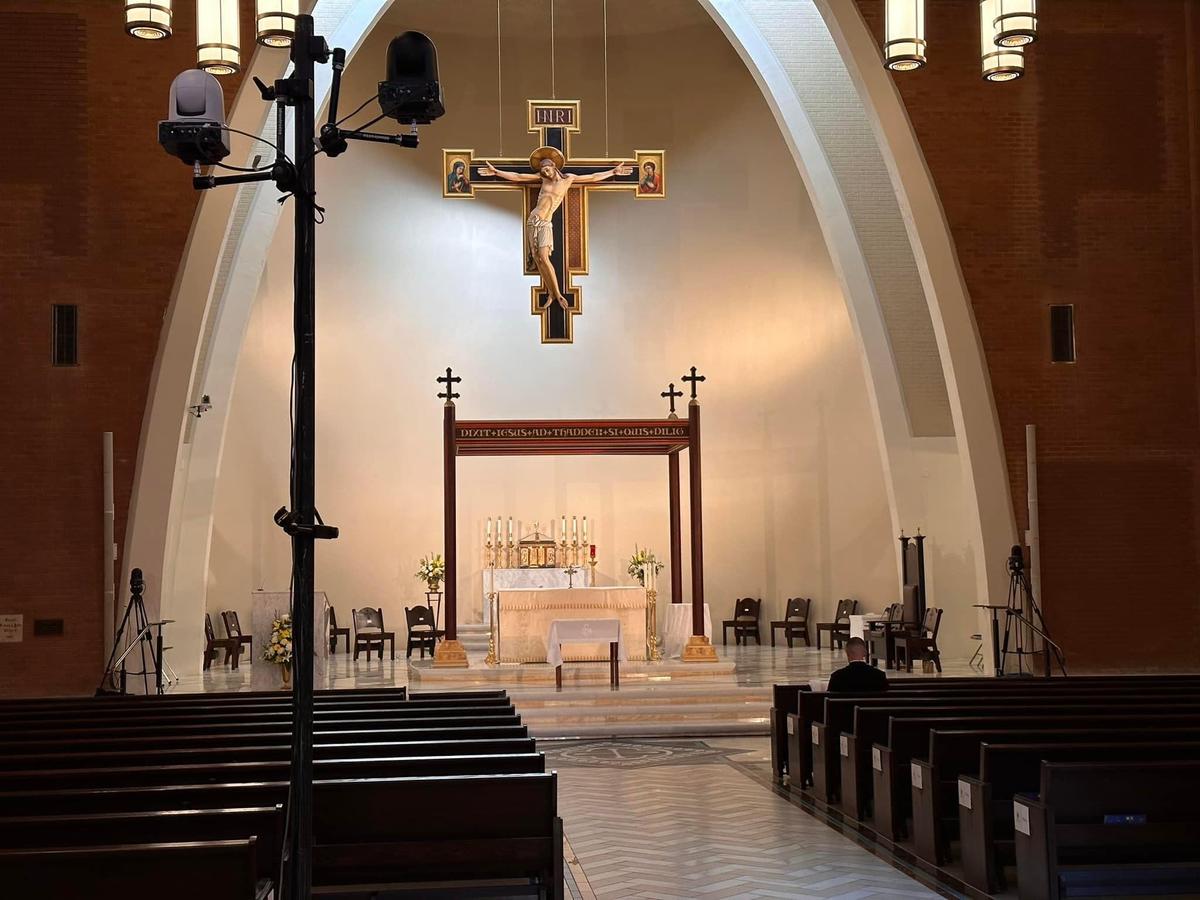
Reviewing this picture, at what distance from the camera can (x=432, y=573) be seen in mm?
16078

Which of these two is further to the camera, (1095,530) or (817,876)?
(1095,530)

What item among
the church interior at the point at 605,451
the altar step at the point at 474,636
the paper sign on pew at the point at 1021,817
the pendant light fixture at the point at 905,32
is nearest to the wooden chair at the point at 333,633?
the church interior at the point at 605,451

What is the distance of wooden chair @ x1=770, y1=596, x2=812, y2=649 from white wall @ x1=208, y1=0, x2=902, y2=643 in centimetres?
27

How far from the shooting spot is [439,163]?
17141 mm

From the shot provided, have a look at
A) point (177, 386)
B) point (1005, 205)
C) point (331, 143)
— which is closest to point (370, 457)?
point (177, 386)

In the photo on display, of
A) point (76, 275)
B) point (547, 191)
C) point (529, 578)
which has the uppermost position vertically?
point (547, 191)

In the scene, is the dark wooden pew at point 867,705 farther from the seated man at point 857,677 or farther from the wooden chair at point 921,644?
the wooden chair at point 921,644

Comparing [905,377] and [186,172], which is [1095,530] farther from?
[186,172]

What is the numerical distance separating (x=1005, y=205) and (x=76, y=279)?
7.49 m

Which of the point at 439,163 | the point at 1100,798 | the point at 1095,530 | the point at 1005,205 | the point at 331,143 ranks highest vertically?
the point at 439,163

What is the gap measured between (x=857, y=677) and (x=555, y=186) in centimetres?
784

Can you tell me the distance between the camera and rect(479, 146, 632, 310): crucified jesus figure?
1326 centimetres

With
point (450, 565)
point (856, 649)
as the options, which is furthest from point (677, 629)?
point (856, 649)

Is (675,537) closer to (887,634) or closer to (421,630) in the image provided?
(887,634)
